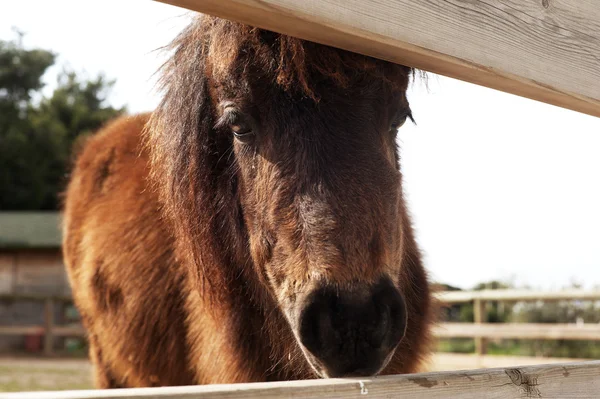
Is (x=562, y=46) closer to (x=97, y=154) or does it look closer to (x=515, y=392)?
(x=515, y=392)

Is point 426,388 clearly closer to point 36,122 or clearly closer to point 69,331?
point 69,331

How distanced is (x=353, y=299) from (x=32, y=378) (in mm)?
11431

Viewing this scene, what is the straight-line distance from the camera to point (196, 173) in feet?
8.70

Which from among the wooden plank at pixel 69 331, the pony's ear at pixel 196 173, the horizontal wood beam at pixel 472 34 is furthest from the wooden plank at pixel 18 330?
the horizontal wood beam at pixel 472 34

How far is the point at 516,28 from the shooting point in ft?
5.37

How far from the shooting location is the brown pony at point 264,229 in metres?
1.70

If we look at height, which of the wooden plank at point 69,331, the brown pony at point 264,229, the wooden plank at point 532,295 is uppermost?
the brown pony at point 264,229

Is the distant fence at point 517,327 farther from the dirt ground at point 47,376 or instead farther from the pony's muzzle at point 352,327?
the dirt ground at point 47,376

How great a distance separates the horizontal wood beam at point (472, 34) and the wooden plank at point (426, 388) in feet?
2.40

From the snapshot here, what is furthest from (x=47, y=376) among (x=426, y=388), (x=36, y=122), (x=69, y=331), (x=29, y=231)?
(x=36, y=122)

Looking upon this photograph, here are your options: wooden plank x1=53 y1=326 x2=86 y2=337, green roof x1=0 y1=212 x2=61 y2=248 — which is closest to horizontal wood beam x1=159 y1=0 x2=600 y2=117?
wooden plank x1=53 y1=326 x2=86 y2=337

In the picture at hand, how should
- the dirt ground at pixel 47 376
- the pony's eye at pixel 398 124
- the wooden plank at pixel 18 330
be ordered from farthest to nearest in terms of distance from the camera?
the wooden plank at pixel 18 330 < the dirt ground at pixel 47 376 < the pony's eye at pixel 398 124

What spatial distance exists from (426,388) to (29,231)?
26765mm

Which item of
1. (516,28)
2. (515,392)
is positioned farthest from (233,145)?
(515,392)
